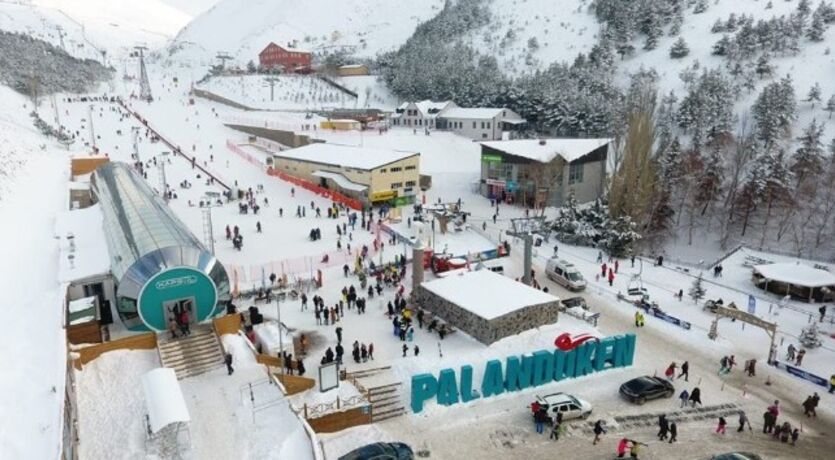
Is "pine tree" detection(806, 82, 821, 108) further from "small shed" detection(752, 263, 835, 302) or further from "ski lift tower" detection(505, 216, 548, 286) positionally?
"small shed" detection(752, 263, 835, 302)

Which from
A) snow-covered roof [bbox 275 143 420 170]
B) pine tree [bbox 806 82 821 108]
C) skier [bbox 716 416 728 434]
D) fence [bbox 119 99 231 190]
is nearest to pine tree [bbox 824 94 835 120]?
pine tree [bbox 806 82 821 108]

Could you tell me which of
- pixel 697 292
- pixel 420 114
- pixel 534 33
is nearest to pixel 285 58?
pixel 534 33

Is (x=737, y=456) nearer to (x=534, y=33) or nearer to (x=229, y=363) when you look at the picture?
(x=229, y=363)

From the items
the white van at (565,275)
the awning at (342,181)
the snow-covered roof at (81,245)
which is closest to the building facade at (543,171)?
the awning at (342,181)

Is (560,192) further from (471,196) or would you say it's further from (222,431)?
(222,431)

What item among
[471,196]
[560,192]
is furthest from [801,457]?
[471,196]

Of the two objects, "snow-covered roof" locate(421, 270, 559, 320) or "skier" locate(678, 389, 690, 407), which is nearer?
"skier" locate(678, 389, 690, 407)

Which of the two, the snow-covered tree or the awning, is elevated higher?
the snow-covered tree
